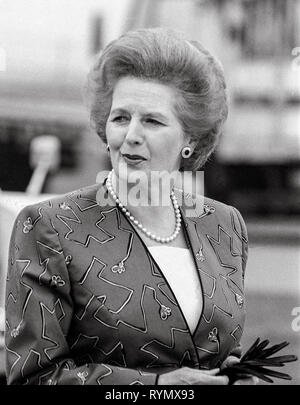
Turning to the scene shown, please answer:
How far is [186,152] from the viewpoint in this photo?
2293 millimetres

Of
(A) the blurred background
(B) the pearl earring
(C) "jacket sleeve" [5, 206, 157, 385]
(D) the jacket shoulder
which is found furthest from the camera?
(A) the blurred background

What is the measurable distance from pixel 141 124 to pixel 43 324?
548mm

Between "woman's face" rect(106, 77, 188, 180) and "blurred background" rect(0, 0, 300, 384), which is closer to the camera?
"woman's face" rect(106, 77, 188, 180)

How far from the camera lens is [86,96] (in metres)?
2.31

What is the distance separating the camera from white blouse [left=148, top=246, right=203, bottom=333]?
2.11m

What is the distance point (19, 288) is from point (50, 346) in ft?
0.50

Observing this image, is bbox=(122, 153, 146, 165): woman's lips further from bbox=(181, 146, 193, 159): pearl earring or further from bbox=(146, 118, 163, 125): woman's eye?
bbox=(181, 146, 193, 159): pearl earring

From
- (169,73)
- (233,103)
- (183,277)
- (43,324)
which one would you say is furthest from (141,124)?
(233,103)

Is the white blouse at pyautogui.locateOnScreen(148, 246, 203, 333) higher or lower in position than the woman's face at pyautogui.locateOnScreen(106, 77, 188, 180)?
lower

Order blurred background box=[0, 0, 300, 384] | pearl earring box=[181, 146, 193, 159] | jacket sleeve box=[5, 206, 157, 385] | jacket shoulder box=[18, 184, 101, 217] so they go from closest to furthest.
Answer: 1. jacket sleeve box=[5, 206, 157, 385]
2. jacket shoulder box=[18, 184, 101, 217]
3. pearl earring box=[181, 146, 193, 159]
4. blurred background box=[0, 0, 300, 384]

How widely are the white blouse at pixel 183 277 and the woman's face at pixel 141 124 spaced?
0.23m

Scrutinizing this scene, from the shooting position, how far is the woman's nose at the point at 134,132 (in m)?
2.07

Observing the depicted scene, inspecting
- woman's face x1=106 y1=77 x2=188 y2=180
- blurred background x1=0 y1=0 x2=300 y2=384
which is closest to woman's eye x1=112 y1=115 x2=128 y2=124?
woman's face x1=106 y1=77 x2=188 y2=180

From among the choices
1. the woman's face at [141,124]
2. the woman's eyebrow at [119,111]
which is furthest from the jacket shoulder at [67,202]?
the woman's eyebrow at [119,111]
